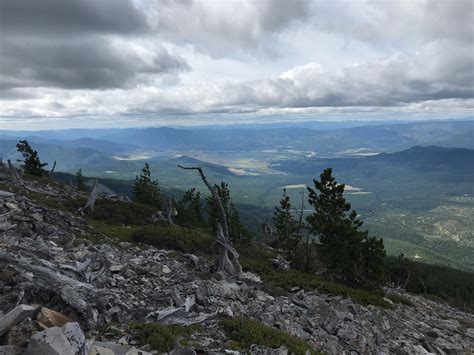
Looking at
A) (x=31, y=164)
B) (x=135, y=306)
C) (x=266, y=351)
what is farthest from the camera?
(x=31, y=164)

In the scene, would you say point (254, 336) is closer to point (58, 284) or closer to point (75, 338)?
point (75, 338)

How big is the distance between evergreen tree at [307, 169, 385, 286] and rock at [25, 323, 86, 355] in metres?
33.2

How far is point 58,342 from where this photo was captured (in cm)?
808

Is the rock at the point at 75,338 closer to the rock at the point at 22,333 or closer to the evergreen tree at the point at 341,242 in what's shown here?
the rock at the point at 22,333

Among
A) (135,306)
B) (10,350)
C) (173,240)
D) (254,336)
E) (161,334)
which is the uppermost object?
(10,350)

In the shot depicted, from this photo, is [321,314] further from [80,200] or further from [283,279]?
[80,200]

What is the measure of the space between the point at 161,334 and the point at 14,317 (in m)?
4.31

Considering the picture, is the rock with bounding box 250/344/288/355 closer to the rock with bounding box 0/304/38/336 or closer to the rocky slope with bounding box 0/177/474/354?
the rocky slope with bounding box 0/177/474/354

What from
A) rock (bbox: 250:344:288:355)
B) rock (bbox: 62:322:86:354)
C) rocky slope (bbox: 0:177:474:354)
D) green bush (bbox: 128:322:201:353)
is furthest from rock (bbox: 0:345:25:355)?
rock (bbox: 250:344:288:355)

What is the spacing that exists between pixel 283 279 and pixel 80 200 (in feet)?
90.4

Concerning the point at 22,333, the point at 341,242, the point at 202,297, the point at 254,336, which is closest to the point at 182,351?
the point at 254,336

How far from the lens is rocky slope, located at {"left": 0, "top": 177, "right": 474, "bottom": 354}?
32.4ft

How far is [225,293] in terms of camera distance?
18719 mm

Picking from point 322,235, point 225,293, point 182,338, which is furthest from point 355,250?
point 182,338
